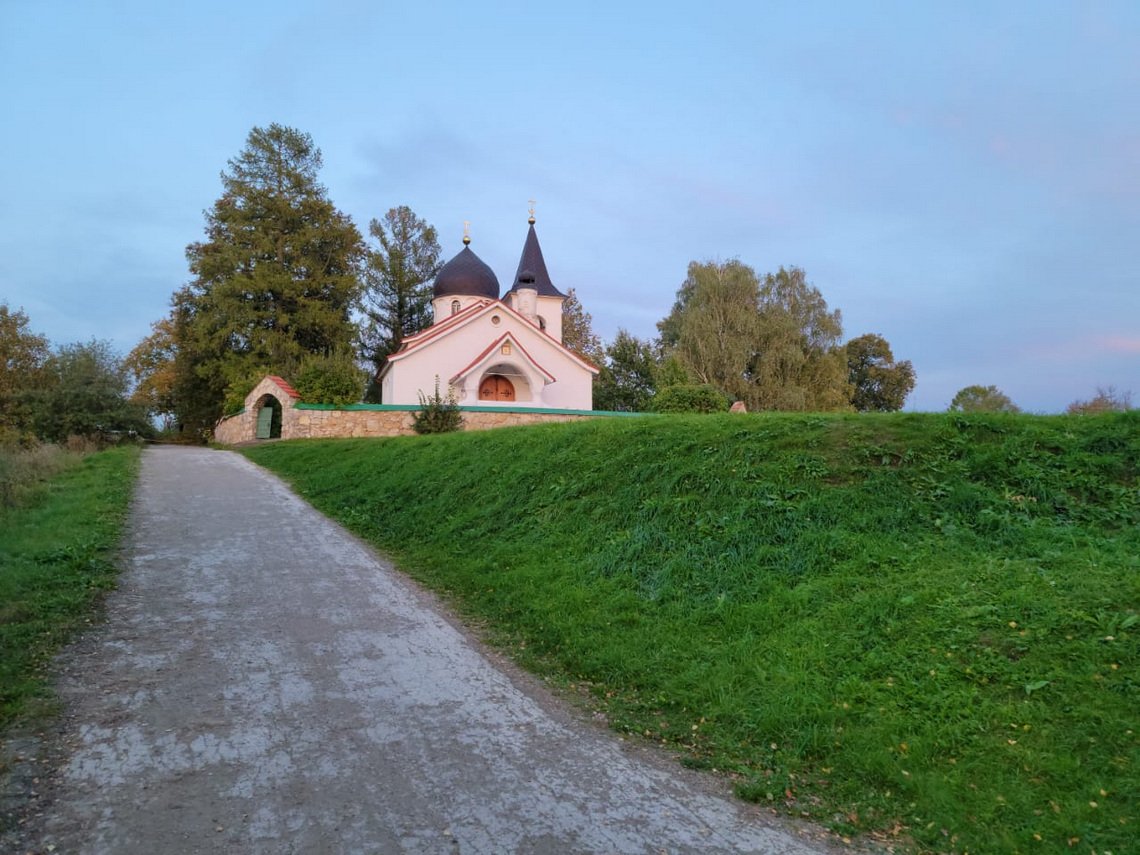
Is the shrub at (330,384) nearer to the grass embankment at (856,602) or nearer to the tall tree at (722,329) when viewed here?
the grass embankment at (856,602)

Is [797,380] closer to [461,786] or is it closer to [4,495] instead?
[4,495]

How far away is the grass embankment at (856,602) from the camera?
13.0ft

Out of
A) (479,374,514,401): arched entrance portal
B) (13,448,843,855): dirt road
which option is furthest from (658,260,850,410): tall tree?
(13,448,843,855): dirt road

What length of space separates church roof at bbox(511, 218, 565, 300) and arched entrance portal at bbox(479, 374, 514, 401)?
33.6 feet

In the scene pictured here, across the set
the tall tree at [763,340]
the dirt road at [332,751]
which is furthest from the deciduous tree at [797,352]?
the dirt road at [332,751]

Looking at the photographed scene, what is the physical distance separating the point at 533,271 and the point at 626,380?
865 cm

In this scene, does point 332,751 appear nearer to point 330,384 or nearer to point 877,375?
point 330,384

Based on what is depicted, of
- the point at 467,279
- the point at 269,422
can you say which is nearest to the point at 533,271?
the point at 467,279

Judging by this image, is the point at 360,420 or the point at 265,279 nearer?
the point at 360,420

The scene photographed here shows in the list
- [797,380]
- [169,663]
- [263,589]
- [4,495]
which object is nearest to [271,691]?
[169,663]

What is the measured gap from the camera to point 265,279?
38.9 meters

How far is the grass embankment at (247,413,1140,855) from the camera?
3.96 metres

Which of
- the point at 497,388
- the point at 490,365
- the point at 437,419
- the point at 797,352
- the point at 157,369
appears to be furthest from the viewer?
the point at 157,369

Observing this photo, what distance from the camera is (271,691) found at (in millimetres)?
5090
